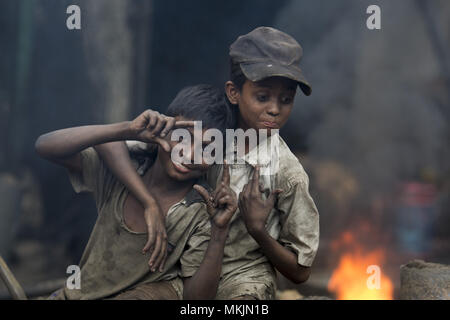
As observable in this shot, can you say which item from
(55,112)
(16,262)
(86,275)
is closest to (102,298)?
(86,275)

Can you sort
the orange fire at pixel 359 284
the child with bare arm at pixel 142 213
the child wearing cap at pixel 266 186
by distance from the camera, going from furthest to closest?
the orange fire at pixel 359 284 → the child with bare arm at pixel 142 213 → the child wearing cap at pixel 266 186

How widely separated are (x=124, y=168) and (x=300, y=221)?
92cm

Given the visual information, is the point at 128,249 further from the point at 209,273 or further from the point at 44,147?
the point at 44,147

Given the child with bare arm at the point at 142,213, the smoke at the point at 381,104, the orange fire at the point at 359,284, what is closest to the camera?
the child with bare arm at the point at 142,213

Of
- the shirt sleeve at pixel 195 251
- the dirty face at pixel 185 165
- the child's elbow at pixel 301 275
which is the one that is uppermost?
the dirty face at pixel 185 165

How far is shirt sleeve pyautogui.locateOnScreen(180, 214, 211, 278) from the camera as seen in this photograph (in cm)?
283

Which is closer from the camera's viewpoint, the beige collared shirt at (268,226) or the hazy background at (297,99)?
the beige collared shirt at (268,226)

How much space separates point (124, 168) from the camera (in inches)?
115

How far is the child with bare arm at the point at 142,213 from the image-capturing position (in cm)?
279

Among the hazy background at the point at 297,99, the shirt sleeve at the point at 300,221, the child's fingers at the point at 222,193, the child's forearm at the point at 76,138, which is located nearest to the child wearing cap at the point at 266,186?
the shirt sleeve at the point at 300,221

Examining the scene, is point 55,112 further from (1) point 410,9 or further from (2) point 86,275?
(1) point 410,9

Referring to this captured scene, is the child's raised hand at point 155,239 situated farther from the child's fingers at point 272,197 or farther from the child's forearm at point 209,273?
the child's fingers at point 272,197

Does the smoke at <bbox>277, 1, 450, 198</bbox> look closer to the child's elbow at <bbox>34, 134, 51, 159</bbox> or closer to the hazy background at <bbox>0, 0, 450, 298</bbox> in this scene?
the hazy background at <bbox>0, 0, 450, 298</bbox>

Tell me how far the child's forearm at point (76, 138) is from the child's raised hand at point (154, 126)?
0.06 metres
